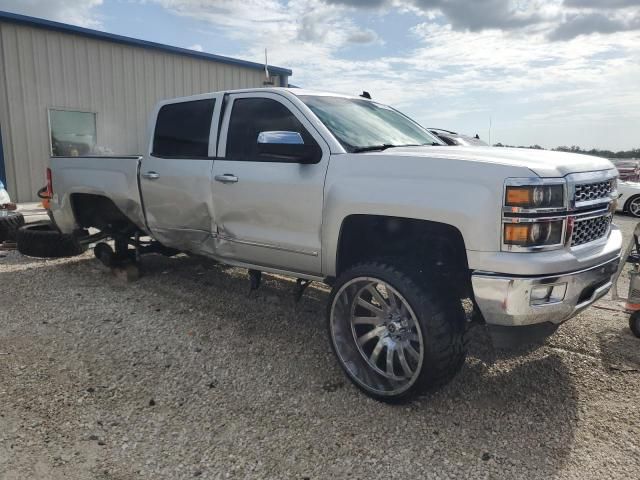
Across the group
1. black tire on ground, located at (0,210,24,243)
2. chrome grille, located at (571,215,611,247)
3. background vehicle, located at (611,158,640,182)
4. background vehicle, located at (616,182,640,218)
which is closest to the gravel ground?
chrome grille, located at (571,215,611,247)

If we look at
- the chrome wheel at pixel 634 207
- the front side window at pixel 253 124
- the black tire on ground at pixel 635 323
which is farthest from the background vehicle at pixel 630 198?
the front side window at pixel 253 124

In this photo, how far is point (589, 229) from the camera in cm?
320

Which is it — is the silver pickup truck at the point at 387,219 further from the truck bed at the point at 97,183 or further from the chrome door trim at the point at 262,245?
the truck bed at the point at 97,183

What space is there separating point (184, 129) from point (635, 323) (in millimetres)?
4303

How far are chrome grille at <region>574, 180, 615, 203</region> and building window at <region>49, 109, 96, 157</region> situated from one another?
1162 cm

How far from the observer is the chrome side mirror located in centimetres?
354

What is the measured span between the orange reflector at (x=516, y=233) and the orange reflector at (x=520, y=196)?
0.40ft

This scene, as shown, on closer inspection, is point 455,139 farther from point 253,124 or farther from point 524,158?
point 524,158

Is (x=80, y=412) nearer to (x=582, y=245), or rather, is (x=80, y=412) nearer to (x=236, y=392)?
(x=236, y=392)

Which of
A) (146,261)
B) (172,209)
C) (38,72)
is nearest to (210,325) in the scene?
(172,209)

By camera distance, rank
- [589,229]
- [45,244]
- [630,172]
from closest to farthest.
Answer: [589,229] < [45,244] < [630,172]

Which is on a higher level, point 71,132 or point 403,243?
point 71,132

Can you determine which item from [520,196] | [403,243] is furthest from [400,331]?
[520,196]

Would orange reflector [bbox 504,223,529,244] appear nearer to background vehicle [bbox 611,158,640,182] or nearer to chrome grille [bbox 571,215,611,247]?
chrome grille [bbox 571,215,611,247]
